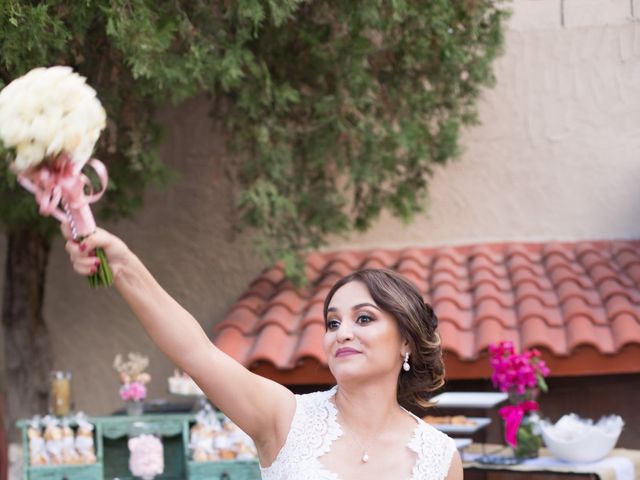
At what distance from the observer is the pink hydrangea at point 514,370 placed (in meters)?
6.41

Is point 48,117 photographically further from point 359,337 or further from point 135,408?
point 135,408

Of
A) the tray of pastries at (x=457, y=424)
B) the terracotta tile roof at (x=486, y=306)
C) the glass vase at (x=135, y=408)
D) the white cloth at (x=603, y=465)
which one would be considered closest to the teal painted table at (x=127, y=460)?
the glass vase at (x=135, y=408)

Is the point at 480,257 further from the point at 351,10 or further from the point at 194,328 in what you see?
the point at 194,328

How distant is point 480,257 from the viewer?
28.8 ft

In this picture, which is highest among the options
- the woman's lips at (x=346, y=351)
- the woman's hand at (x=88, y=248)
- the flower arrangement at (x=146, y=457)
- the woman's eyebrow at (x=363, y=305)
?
the flower arrangement at (x=146, y=457)

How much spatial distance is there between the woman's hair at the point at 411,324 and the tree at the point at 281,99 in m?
3.33

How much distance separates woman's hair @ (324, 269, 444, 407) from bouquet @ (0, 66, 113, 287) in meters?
0.89

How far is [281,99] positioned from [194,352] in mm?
4703

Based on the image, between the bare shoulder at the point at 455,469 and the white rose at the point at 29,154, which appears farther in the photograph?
the bare shoulder at the point at 455,469

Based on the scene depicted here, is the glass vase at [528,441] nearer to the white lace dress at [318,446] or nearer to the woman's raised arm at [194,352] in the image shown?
the white lace dress at [318,446]

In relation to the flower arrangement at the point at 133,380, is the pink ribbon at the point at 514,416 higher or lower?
lower

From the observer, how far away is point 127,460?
22.8ft

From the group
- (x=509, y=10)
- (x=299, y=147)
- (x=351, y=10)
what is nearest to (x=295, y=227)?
(x=299, y=147)

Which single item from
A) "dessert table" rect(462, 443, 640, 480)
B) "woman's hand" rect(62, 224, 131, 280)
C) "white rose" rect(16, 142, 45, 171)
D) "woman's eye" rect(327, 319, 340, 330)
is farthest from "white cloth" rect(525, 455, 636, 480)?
"white rose" rect(16, 142, 45, 171)
